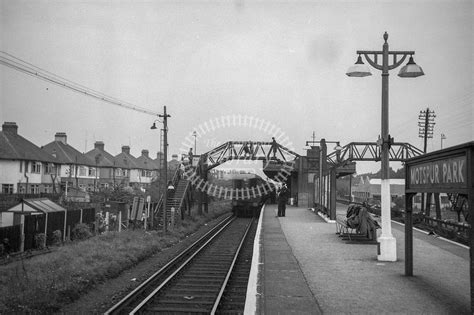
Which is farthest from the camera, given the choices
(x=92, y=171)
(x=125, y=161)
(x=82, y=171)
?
(x=125, y=161)

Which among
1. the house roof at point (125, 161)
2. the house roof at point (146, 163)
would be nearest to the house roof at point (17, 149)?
the house roof at point (125, 161)

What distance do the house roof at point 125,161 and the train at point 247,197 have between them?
36.6 metres

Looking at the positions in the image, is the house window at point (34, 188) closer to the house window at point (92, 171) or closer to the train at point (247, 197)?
the house window at point (92, 171)

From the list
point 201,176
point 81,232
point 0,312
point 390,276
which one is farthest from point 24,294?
point 201,176

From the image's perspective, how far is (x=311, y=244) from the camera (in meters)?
14.5

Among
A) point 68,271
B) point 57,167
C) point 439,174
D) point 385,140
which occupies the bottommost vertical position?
point 68,271

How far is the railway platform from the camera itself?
6984 millimetres

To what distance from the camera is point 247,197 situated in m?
36.8

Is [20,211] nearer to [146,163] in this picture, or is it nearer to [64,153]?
[64,153]

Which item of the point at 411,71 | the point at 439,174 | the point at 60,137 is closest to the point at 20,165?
the point at 60,137

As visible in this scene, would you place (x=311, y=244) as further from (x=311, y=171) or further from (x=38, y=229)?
(x=311, y=171)

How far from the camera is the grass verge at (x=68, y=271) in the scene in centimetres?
905

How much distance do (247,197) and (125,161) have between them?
135 ft

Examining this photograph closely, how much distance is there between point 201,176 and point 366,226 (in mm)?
21776
